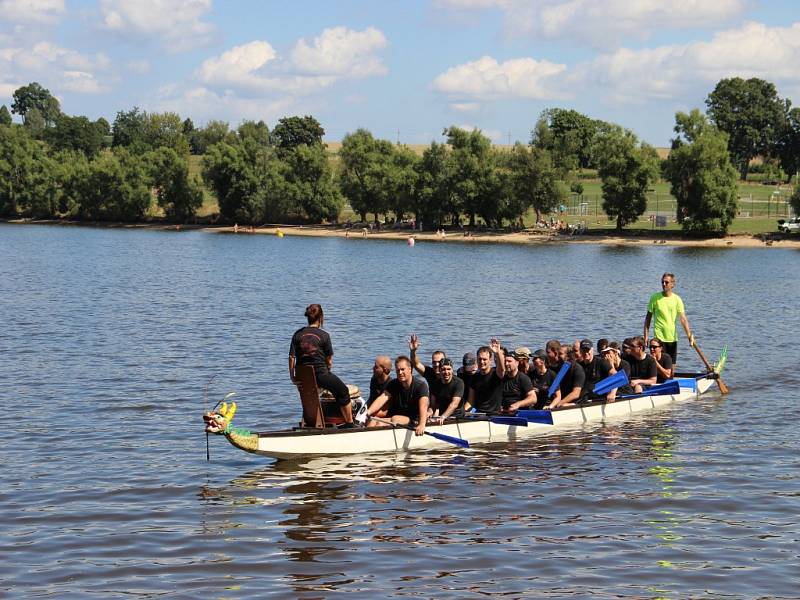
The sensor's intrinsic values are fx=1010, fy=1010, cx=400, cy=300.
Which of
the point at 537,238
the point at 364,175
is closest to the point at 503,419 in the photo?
the point at 537,238

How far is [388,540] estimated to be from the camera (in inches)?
527

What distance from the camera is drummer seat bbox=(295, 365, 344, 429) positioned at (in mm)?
15562

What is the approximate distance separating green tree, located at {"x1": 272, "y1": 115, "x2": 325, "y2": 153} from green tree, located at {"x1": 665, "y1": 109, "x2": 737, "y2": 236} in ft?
296

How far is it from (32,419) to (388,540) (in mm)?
10138

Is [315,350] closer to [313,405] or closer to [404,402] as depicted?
[313,405]

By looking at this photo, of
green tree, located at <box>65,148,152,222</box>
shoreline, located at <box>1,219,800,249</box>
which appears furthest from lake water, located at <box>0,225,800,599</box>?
green tree, located at <box>65,148,152,222</box>

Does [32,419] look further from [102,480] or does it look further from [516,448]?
[516,448]

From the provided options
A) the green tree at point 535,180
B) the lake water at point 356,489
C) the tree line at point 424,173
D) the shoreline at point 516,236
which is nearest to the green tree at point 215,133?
the tree line at point 424,173

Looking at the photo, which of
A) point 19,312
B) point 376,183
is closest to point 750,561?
point 19,312

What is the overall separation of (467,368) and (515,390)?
0.99m

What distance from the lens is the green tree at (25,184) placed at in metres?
132

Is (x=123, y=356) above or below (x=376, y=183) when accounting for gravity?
below

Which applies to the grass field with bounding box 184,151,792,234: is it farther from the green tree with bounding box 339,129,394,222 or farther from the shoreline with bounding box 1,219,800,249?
the green tree with bounding box 339,129,394,222

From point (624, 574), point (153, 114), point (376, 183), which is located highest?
point (153, 114)
